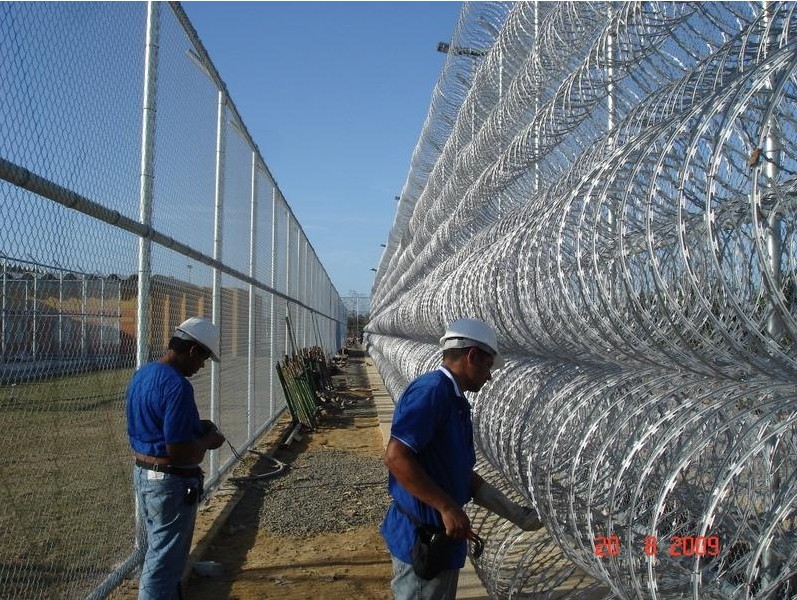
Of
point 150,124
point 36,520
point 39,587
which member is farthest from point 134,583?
point 150,124

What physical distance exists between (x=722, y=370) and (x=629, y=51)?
6.60 ft

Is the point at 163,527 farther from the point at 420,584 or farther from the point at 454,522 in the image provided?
the point at 454,522

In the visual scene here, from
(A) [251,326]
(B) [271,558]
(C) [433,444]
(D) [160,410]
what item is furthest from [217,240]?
(C) [433,444]

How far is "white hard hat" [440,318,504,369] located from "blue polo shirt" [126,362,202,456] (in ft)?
4.31

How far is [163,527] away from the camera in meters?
3.95

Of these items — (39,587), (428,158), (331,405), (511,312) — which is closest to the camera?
(39,587)

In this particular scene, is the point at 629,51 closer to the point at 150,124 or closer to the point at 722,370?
the point at 722,370

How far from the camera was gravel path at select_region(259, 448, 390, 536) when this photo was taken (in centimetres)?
678

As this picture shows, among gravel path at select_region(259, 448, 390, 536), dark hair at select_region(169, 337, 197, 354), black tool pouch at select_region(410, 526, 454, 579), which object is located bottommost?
gravel path at select_region(259, 448, 390, 536)

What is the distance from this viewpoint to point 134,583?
495 cm

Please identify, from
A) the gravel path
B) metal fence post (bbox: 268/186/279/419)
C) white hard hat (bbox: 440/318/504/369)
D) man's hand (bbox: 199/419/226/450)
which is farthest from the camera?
metal fence post (bbox: 268/186/279/419)

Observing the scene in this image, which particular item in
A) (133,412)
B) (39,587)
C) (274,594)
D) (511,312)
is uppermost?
(511,312)
